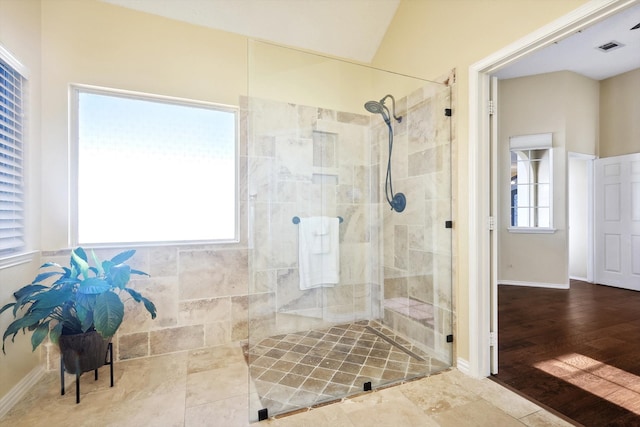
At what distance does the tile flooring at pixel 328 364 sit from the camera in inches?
70.7

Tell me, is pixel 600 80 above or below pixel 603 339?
above

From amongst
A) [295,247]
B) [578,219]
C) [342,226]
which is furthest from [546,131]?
[295,247]

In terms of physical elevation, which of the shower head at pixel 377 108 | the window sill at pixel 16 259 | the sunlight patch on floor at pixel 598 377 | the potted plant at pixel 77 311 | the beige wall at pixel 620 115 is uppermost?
the beige wall at pixel 620 115

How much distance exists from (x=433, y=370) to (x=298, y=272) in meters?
1.20

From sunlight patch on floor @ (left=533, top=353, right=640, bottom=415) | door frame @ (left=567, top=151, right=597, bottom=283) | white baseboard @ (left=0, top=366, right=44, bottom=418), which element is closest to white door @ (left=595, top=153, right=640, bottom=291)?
door frame @ (left=567, top=151, right=597, bottom=283)

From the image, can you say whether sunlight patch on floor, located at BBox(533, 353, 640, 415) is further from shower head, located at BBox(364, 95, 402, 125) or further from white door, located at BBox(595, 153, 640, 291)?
white door, located at BBox(595, 153, 640, 291)

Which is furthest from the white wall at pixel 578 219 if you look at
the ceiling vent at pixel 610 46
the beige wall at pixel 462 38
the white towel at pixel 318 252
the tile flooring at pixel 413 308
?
the white towel at pixel 318 252

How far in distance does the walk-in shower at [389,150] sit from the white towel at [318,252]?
1.83ft

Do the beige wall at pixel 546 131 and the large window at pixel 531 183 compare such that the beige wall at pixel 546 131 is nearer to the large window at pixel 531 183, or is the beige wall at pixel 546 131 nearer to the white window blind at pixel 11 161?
the large window at pixel 531 183

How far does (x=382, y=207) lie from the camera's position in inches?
106

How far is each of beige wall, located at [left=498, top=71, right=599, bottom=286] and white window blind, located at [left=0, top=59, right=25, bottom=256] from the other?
5.65 m

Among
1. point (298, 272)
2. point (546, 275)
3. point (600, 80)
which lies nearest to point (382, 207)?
point (298, 272)

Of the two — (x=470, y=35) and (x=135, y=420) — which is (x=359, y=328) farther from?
(x=470, y=35)

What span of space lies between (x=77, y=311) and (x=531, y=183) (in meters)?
5.76
